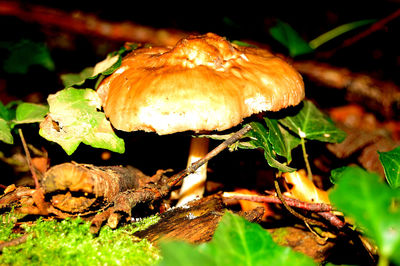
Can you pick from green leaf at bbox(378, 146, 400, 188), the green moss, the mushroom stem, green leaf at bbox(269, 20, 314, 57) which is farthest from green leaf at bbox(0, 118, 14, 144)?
green leaf at bbox(269, 20, 314, 57)

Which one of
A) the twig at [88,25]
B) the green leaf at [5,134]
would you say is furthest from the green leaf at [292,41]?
the twig at [88,25]

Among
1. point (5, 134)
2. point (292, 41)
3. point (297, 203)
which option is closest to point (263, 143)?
point (297, 203)

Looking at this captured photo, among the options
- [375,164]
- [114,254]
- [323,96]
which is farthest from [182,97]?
[323,96]

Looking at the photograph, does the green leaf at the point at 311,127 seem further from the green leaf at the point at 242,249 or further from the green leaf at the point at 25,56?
the green leaf at the point at 25,56

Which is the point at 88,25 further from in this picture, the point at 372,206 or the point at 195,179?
the point at 372,206

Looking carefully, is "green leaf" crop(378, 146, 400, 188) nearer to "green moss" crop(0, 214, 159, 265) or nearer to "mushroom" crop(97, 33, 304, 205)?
"mushroom" crop(97, 33, 304, 205)
